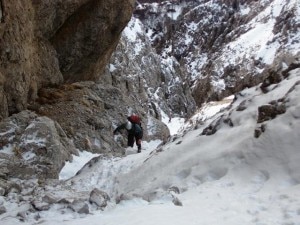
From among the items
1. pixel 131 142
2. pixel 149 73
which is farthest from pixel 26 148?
pixel 149 73

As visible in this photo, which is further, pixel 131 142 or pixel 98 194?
pixel 131 142

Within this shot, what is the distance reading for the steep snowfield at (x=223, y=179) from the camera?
6766 mm

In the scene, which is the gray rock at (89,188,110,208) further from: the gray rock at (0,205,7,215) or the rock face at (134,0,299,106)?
the rock face at (134,0,299,106)

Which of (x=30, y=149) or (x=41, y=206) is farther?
(x=30, y=149)

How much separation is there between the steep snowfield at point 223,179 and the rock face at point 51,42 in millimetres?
6148

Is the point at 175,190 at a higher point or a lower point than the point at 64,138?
lower

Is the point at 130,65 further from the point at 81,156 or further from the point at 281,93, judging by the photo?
the point at 281,93

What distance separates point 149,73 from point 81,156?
29076mm

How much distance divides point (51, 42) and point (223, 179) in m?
15.0

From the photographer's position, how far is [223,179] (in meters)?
8.74

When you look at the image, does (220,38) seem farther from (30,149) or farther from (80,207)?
(80,207)

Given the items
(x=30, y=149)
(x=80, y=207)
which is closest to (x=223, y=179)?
(x=80, y=207)

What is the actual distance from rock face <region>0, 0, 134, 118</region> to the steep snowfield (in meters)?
6.15

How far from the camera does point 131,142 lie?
16.9 meters
